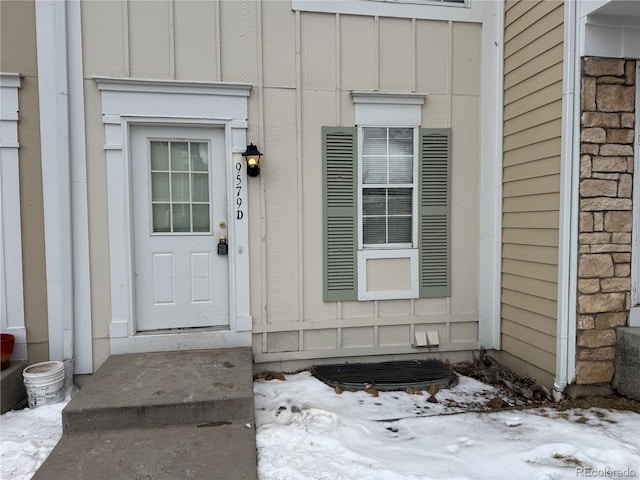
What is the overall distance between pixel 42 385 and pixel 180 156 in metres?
2.12

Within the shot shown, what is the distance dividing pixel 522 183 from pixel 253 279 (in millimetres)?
2562

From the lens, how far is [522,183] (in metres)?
3.64

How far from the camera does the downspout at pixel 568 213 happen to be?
307cm

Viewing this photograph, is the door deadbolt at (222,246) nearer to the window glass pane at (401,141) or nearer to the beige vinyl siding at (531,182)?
the window glass pane at (401,141)

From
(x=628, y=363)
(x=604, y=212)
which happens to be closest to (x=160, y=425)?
(x=628, y=363)

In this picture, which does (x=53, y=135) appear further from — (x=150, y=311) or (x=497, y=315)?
(x=497, y=315)

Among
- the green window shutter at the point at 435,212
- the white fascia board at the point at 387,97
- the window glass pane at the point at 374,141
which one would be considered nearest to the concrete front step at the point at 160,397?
the green window shutter at the point at 435,212

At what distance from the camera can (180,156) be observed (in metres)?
3.68

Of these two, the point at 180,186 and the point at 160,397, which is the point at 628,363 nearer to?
the point at 160,397

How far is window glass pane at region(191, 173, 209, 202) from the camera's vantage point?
371cm

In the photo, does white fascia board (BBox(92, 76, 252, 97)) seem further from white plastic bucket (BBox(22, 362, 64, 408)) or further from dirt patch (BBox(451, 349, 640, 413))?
dirt patch (BBox(451, 349, 640, 413))

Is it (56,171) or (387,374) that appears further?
(387,374)

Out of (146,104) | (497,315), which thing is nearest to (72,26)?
(146,104)

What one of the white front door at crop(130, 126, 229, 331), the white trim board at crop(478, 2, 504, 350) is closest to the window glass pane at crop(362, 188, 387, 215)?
the white trim board at crop(478, 2, 504, 350)
